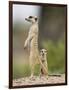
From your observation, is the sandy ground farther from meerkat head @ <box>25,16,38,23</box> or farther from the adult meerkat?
meerkat head @ <box>25,16,38,23</box>

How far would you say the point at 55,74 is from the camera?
2.40 metres

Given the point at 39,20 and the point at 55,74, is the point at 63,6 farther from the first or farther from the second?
the point at 55,74

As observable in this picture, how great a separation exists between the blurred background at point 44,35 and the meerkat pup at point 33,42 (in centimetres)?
4

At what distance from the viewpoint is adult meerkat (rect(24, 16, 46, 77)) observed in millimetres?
2320

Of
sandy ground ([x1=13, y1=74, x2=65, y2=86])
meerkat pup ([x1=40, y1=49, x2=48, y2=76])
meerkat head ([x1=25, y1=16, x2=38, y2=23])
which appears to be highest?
meerkat head ([x1=25, y1=16, x2=38, y2=23])

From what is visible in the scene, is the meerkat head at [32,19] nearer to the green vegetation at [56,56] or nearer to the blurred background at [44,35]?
the blurred background at [44,35]

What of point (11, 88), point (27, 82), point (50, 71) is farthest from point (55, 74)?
point (11, 88)

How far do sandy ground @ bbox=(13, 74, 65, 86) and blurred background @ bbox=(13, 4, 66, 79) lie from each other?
47 millimetres

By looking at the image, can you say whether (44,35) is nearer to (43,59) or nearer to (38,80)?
(43,59)

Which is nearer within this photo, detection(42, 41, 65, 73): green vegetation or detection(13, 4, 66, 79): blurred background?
detection(13, 4, 66, 79): blurred background

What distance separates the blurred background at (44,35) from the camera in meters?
2.28

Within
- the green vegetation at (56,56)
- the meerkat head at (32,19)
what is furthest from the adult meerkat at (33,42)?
the green vegetation at (56,56)

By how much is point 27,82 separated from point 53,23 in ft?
2.25

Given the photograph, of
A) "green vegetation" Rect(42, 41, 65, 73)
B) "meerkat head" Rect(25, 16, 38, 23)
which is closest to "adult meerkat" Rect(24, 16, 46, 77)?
"meerkat head" Rect(25, 16, 38, 23)
